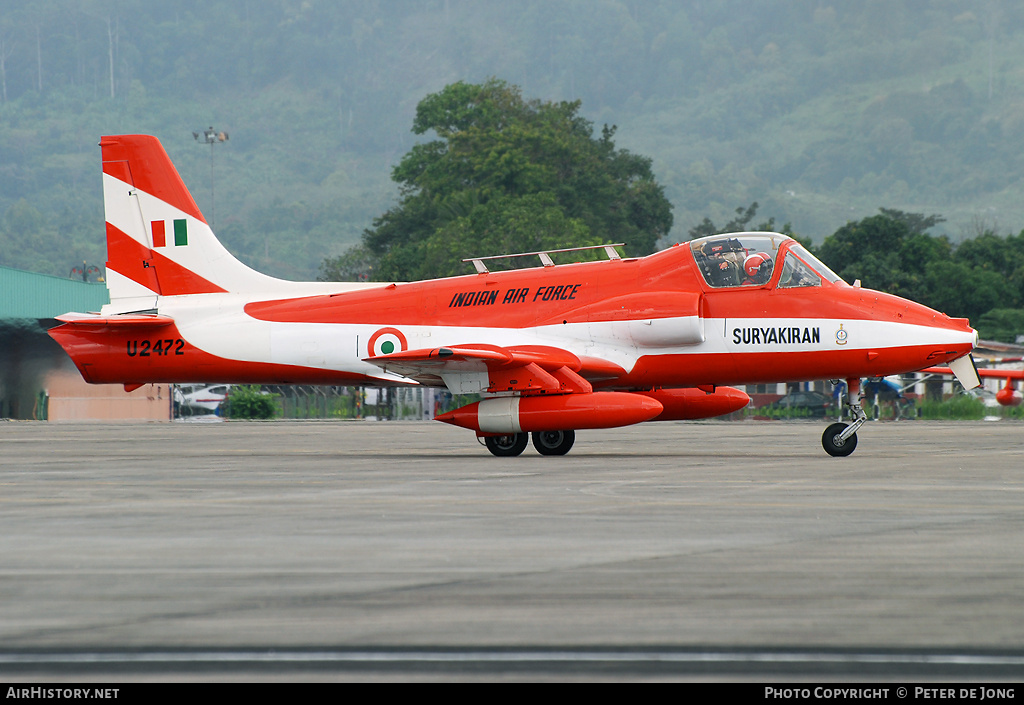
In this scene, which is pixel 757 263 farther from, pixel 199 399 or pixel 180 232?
pixel 199 399

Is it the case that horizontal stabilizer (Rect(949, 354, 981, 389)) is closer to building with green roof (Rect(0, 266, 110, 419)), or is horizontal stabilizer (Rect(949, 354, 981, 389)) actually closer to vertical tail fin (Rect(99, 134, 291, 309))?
vertical tail fin (Rect(99, 134, 291, 309))

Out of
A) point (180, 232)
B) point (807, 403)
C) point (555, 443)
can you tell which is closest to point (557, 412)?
point (555, 443)

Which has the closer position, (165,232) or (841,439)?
(841,439)

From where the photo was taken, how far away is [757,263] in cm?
1772

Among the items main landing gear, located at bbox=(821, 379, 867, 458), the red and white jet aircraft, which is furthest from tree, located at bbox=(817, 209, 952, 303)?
main landing gear, located at bbox=(821, 379, 867, 458)

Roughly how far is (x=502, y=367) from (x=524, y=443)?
137 cm

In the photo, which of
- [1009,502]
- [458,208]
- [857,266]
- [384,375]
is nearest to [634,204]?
[458,208]

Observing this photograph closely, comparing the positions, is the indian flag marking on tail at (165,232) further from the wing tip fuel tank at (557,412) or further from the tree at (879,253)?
Result: the tree at (879,253)

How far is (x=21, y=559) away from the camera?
7.18 m

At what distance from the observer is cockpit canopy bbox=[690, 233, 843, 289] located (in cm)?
A: 1764

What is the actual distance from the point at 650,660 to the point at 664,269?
543 inches

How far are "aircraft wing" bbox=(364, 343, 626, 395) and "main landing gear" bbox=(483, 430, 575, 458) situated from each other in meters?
0.85

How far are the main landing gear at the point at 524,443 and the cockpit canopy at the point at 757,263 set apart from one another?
3226mm

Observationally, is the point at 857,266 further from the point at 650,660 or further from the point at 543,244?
the point at 650,660
